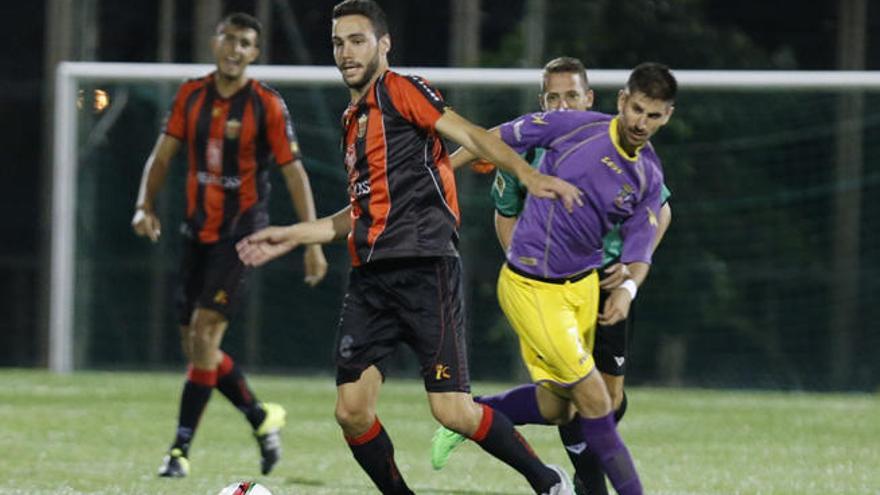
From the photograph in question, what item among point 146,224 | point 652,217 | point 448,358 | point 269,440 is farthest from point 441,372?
point 146,224

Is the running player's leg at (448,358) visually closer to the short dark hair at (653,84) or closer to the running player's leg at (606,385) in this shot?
the running player's leg at (606,385)

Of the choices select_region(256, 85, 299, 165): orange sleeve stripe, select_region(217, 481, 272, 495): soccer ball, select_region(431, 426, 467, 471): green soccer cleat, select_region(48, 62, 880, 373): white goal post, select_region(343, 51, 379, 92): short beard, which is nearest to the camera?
select_region(217, 481, 272, 495): soccer ball

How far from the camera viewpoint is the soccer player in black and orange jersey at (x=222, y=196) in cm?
829

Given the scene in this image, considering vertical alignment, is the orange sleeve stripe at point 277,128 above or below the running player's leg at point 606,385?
above

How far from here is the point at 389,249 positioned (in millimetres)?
6156

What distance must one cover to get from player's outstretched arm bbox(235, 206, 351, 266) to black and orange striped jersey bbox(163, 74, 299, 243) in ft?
7.40

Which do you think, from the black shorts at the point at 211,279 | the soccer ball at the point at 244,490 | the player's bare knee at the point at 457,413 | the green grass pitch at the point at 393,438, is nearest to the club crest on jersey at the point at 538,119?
the player's bare knee at the point at 457,413

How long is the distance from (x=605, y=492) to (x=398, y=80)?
5.88 ft

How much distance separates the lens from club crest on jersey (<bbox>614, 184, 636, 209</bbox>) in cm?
662

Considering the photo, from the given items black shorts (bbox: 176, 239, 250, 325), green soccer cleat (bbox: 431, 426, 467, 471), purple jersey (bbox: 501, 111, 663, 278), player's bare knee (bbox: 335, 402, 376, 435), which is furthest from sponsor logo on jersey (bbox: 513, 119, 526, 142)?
black shorts (bbox: 176, 239, 250, 325)

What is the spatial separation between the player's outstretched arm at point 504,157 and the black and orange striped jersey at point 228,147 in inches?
99.3

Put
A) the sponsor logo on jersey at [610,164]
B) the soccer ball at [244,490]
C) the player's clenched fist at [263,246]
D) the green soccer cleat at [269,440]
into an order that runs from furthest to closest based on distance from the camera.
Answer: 1. the green soccer cleat at [269,440]
2. the sponsor logo on jersey at [610,164]
3. the soccer ball at [244,490]
4. the player's clenched fist at [263,246]

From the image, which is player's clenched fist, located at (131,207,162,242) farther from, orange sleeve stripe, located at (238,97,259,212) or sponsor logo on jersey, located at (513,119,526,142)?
sponsor logo on jersey, located at (513,119,526,142)

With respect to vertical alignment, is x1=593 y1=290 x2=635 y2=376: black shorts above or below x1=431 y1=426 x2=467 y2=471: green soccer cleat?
above
